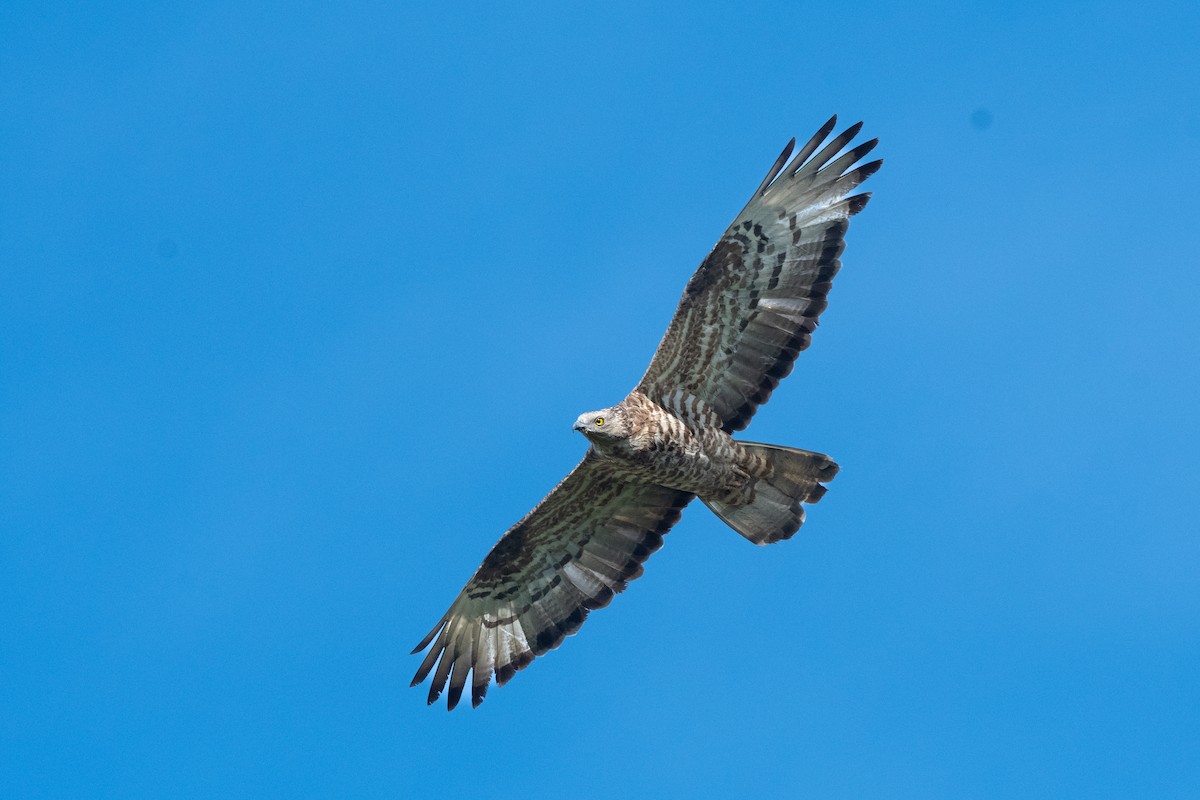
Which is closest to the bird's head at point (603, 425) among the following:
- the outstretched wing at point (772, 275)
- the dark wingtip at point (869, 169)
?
the outstretched wing at point (772, 275)

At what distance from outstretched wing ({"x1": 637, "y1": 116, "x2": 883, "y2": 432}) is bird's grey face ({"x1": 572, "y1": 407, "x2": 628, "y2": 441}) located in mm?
954

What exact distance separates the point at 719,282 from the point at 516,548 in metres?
3.53

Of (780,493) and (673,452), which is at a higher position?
(673,452)

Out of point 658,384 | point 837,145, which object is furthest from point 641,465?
point 837,145

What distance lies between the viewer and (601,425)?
16828 mm

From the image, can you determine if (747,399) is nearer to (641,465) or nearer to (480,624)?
(641,465)

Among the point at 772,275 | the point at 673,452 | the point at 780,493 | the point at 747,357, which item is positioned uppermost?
the point at 772,275

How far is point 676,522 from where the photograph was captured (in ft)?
60.6

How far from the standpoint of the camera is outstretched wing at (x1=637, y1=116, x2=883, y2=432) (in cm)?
1753

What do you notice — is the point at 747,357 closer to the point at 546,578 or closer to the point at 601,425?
the point at 601,425

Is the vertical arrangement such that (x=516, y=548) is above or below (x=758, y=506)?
above

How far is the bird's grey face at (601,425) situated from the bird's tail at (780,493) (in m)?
1.41

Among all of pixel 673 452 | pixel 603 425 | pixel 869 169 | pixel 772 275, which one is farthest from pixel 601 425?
pixel 869 169

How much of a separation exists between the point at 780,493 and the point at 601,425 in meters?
2.10
